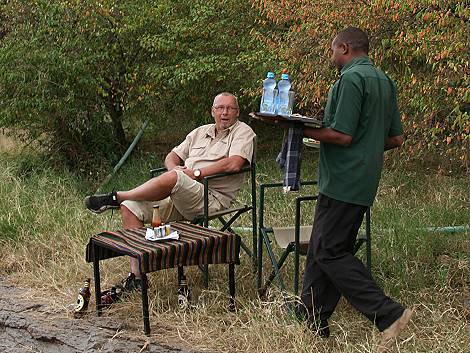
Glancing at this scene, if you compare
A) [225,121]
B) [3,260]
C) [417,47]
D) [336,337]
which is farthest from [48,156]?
[336,337]

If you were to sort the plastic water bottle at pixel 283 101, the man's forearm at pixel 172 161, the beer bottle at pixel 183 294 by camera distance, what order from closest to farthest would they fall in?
the plastic water bottle at pixel 283 101
the beer bottle at pixel 183 294
the man's forearm at pixel 172 161

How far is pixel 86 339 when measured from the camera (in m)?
4.54

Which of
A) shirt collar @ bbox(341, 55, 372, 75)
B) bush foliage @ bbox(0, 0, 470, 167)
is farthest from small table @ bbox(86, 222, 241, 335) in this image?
bush foliage @ bbox(0, 0, 470, 167)

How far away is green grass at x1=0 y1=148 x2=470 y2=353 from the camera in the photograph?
4199mm

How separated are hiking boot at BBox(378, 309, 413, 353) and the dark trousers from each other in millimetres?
21

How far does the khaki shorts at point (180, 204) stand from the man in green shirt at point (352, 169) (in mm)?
1197

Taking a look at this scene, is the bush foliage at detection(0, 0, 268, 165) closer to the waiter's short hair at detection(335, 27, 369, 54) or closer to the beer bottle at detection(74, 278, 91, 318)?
the beer bottle at detection(74, 278, 91, 318)

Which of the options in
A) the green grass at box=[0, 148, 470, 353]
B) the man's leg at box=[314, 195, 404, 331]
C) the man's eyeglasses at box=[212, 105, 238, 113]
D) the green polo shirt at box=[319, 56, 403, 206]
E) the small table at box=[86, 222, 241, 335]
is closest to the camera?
the green polo shirt at box=[319, 56, 403, 206]

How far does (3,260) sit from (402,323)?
3469 millimetres

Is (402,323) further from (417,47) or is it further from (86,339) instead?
(417,47)

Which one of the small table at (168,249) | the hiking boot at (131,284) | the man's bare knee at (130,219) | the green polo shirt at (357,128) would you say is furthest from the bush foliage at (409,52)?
the hiking boot at (131,284)

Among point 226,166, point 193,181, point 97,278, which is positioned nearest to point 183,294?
point 97,278

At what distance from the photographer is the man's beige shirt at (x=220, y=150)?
530 cm

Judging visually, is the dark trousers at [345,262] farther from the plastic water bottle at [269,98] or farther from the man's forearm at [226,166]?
the man's forearm at [226,166]
